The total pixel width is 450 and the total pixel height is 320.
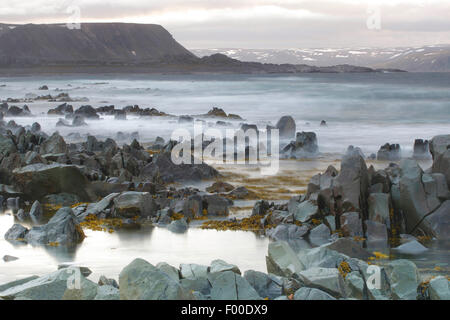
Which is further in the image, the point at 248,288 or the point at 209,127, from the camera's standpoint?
the point at 209,127

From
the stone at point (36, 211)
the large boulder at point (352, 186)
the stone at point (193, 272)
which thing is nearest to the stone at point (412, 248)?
the large boulder at point (352, 186)

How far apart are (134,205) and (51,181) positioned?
2812 mm

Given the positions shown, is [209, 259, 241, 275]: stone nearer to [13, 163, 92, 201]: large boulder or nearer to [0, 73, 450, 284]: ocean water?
[0, 73, 450, 284]: ocean water

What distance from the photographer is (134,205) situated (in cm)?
1285

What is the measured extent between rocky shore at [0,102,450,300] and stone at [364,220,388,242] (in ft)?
0.06

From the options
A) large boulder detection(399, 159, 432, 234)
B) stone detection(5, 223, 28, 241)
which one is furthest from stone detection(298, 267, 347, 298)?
stone detection(5, 223, 28, 241)


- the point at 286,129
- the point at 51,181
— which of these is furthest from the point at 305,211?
the point at 286,129

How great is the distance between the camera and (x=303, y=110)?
52156 mm

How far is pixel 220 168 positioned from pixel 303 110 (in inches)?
1294

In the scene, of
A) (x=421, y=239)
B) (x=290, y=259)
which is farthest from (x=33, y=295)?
(x=421, y=239)

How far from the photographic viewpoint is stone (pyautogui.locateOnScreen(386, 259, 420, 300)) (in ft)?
25.1

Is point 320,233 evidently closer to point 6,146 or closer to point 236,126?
point 6,146

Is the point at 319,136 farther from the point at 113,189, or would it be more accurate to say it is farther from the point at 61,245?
the point at 61,245
